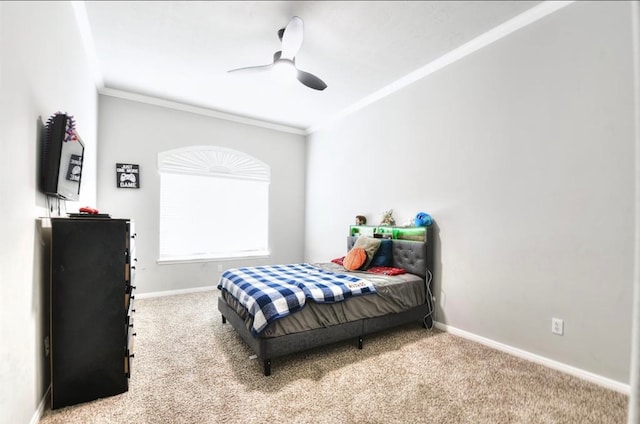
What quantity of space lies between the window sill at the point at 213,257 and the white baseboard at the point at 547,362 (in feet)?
10.6

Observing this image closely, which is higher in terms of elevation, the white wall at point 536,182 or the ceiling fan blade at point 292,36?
the ceiling fan blade at point 292,36

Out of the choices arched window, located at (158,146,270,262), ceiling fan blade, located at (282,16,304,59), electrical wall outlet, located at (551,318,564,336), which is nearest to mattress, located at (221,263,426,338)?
electrical wall outlet, located at (551,318,564,336)

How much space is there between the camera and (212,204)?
5090 mm

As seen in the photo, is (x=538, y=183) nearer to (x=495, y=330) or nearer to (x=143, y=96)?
(x=495, y=330)

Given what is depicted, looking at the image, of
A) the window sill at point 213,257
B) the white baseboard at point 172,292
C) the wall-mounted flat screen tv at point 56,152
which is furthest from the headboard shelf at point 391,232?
the wall-mounted flat screen tv at point 56,152

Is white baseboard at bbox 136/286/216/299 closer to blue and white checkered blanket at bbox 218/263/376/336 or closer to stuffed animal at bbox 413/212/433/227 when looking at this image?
blue and white checkered blanket at bbox 218/263/376/336

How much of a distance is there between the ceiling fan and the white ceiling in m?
0.15

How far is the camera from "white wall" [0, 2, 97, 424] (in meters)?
1.46

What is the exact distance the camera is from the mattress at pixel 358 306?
2.47m

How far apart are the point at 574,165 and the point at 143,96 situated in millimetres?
5151

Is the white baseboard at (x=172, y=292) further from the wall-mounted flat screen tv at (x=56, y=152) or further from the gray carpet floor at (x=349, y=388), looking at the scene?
the wall-mounted flat screen tv at (x=56, y=152)

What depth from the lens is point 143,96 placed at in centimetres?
445

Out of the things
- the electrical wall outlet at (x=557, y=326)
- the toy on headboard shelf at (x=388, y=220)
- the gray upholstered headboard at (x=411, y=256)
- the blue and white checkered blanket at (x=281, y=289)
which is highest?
the toy on headboard shelf at (x=388, y=220)

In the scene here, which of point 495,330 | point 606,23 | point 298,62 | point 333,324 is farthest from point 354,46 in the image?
point 495,330
